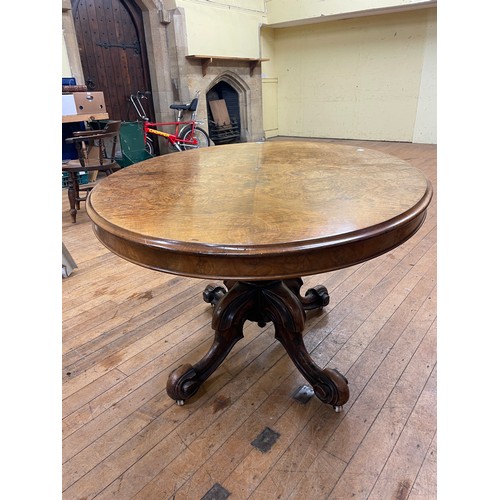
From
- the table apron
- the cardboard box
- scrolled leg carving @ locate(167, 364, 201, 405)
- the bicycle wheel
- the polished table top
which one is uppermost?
the cardboard box

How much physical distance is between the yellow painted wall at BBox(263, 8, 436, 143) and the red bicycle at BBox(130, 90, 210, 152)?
2.52m

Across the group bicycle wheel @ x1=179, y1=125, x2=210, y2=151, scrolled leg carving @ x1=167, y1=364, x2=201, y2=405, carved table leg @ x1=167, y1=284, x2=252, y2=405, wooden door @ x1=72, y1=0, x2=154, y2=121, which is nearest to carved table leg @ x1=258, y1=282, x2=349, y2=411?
carved table leg @ x1=167, y1=284, x2=252, y2=405

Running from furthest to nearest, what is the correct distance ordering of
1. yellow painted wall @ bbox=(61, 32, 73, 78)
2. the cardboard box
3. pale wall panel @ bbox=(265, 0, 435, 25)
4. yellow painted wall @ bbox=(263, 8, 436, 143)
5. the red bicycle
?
1. yellow painted wall @ bbox=(263, 8, 436, 143)
2. pale wall panel @ bbox=(265, 0, 435, 25)
3. the red bicycle
4. yellow painted wall @ bbox=(61, 32, 73, 78)
5. the cardboard box

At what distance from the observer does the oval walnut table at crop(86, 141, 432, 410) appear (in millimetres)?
721

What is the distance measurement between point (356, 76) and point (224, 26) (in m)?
2.60

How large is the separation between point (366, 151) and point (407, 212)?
2.66ft

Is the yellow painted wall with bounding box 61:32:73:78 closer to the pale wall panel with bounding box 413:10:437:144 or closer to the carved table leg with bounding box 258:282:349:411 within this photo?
the carved table leg with bounding box 258:282:349:411

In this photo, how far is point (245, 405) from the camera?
129cm

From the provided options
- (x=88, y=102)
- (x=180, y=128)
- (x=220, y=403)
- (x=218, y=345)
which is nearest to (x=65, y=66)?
(x=88, y=102)

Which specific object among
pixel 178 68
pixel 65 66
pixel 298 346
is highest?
pixel 178 68

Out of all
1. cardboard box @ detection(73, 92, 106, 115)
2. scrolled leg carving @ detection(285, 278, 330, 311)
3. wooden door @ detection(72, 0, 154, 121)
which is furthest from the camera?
wooden door @ detection(72, 0, 154, 121)

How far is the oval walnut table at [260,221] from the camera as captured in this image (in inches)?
28.4

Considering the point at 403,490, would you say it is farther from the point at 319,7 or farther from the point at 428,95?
the point at 319,7

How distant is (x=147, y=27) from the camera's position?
540cm
